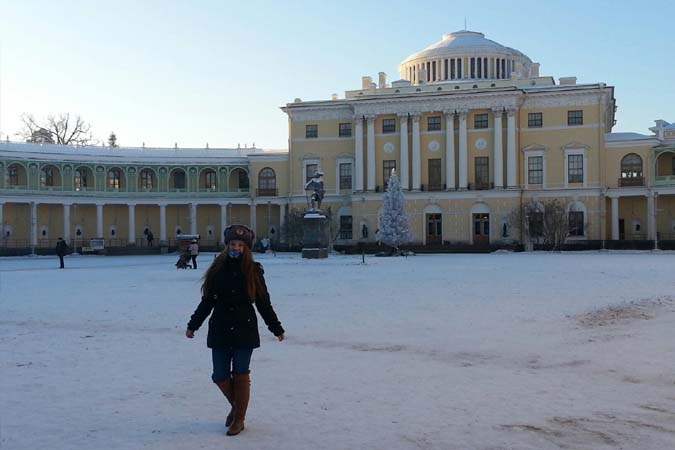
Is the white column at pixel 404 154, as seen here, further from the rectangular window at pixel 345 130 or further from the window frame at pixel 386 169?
the rectangular window at pixel 345 130

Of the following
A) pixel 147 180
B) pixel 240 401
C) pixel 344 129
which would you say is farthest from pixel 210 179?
pixel 240 401

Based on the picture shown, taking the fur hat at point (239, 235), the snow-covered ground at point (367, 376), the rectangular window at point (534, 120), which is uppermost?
the rectangular window at point (534, 120)

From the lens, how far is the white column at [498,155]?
60.8 m

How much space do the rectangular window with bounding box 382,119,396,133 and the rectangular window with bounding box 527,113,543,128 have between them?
11.0 metres

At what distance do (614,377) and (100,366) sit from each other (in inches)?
253

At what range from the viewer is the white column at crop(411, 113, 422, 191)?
62.9 m

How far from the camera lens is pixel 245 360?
691cm

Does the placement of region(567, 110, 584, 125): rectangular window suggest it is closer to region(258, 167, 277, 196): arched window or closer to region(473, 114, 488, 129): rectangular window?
region(473, 114, 488, 129): rectangular window

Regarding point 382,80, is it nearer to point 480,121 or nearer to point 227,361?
point 480,121

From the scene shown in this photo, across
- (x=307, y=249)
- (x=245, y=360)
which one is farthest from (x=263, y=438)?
(x=307, y=249)

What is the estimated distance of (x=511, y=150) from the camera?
198 ft

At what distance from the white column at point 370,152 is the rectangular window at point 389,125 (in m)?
0.97

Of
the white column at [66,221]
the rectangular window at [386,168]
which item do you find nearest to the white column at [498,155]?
the rectangular window at [386,168]

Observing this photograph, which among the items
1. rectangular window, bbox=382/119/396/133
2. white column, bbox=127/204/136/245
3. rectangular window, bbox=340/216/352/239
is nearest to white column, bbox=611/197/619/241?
rectangular window, bbox=382/119/396/133
